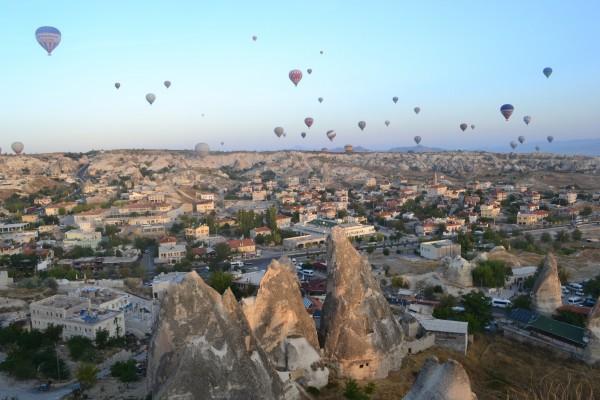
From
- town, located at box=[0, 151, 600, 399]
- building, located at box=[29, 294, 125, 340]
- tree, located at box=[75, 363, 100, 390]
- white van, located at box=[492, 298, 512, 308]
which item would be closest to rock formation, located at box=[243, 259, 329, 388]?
town, located at box=[0, 151, 600, 399]

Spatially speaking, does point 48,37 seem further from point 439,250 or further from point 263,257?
point 439,250

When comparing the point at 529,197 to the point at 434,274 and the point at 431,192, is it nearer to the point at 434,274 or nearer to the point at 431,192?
the point at 431,192

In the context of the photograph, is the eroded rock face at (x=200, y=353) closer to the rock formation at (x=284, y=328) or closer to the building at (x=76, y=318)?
the rock formation at (x=284, y=328)

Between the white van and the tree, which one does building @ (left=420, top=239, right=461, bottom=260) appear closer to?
the white van

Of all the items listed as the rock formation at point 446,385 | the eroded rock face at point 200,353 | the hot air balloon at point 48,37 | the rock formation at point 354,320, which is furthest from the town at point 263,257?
the hot air balloon at point 48,37

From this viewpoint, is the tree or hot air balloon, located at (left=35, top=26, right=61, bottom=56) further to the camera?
hot air balloon, located at (left=35, top=26, right=61, bottom=56)

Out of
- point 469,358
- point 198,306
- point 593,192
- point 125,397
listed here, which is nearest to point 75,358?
point 125,397
